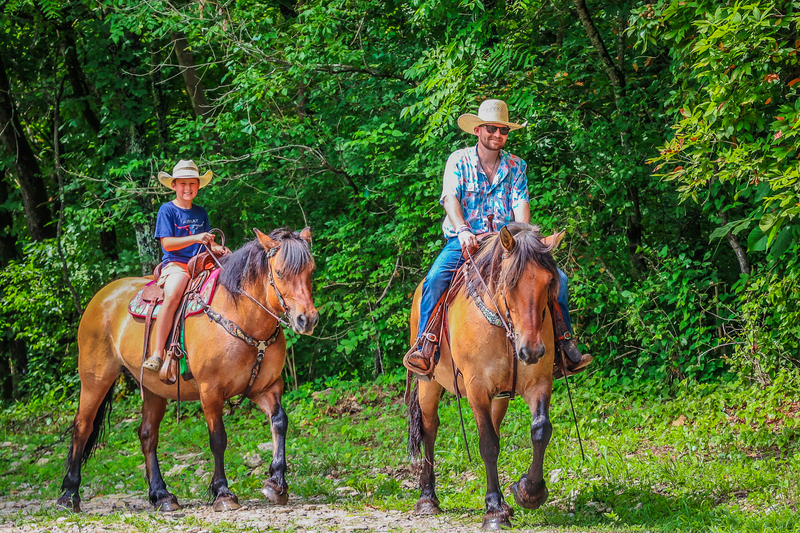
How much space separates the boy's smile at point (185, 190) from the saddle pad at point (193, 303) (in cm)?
80

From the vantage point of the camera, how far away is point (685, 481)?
6.29 meters

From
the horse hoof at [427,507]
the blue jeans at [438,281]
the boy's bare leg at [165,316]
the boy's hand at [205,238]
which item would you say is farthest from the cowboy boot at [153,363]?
the horse hoof at [427,507]

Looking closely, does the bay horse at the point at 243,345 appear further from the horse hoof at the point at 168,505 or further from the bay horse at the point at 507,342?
the bay horse at the point at 507,342

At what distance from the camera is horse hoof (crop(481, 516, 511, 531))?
5.32 meters

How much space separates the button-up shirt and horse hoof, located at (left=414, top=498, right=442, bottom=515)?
7.42ft

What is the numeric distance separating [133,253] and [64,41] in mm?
4745

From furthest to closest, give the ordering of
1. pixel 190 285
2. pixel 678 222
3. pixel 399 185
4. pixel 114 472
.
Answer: pixel 399 185, pixel 678 222, pixel 114 472, pixel 190 285

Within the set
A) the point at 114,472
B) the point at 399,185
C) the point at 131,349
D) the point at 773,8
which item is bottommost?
the point at 114,472

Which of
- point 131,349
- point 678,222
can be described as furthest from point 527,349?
point 678,222

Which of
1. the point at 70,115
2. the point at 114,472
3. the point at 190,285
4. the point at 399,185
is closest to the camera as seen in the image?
the point at 190,285

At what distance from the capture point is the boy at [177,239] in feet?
22.8

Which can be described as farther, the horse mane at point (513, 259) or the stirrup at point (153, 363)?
the stirrup at point (153, 363)

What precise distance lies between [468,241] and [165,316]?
9.88 ft

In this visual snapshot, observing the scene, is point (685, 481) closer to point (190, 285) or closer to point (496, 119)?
point (496, 119)
